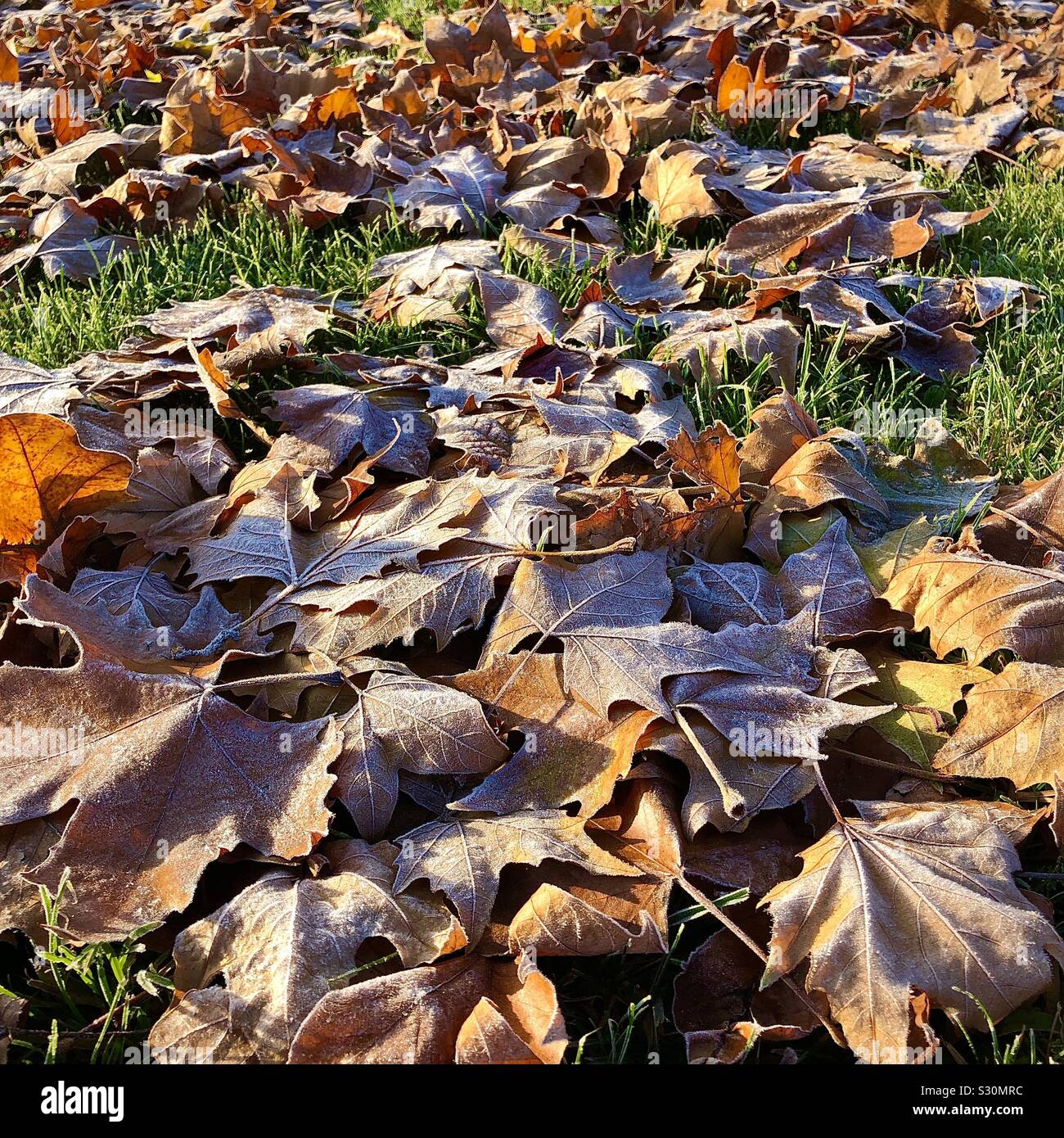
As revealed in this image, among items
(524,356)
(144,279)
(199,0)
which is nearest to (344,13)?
(199,0)

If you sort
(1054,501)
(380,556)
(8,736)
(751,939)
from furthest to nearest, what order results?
1. (1054,501)
2. (380,556)
3. (8,736)
4. (751,939)

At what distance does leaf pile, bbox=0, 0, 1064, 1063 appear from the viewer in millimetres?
1458

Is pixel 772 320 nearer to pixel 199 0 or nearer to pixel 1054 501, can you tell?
pixel 1054 501

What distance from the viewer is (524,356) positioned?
2691 millimetres

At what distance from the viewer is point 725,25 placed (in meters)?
4.83

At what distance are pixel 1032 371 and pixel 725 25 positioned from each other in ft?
9.52

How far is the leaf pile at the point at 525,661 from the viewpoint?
146 centimetres

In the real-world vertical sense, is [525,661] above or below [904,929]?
above

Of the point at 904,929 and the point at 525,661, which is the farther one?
the point at 525,661

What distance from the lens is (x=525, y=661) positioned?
1775 mm

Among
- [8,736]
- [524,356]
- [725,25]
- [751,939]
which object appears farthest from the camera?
[725,25]
